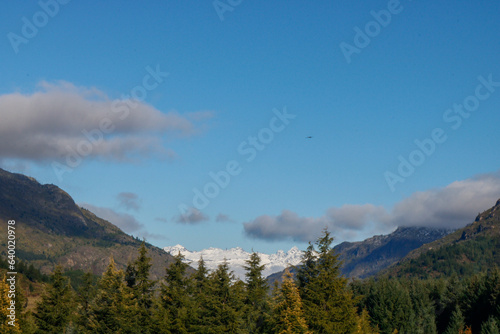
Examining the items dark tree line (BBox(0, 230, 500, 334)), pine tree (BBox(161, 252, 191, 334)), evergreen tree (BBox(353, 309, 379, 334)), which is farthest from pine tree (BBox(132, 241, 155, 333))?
evergreen tree (BBox(353, 309, 379, 334))

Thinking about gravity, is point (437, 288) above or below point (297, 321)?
above

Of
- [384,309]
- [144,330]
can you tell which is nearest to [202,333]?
[144,330]

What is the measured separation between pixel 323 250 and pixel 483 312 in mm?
92563

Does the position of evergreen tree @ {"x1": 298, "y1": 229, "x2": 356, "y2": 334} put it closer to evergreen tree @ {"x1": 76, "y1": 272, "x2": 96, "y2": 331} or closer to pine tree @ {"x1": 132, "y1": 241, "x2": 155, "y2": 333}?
pine tree @ {"x1": 132, "y1": 241, "x2": 155, "y2": 333}

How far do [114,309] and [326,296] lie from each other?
3165 cm

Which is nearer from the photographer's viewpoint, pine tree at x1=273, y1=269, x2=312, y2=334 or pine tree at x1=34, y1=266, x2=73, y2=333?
pine tree at x1=273, y1=269, x2=312, y2=334

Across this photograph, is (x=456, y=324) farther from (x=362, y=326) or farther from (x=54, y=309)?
(x=54, y=309)

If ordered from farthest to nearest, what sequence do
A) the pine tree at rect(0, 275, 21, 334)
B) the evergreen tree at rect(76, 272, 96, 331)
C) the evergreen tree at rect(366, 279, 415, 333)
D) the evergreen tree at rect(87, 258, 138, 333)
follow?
1. the evergreen tree at rect(366, 279, 415, 333)
2. the evergreen tree at rect(76, 272, 96, 331)
3. the evergreen tree at rect(87, 258, 138, 333)
4. the pine tree at rect(0, 275, 21, 334)

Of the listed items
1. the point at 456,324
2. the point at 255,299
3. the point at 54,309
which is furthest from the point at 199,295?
the point at 456,324

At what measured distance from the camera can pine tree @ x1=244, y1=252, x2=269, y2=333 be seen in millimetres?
82250

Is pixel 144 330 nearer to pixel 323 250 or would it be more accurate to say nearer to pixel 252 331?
pixel 252 331

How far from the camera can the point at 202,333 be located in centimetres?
7075

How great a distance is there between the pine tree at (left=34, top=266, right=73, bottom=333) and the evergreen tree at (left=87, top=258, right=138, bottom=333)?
31.9ft

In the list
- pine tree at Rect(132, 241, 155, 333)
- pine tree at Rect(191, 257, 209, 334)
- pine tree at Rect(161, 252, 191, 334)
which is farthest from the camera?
pine tree at Rect(132, 241, 155, 333)
